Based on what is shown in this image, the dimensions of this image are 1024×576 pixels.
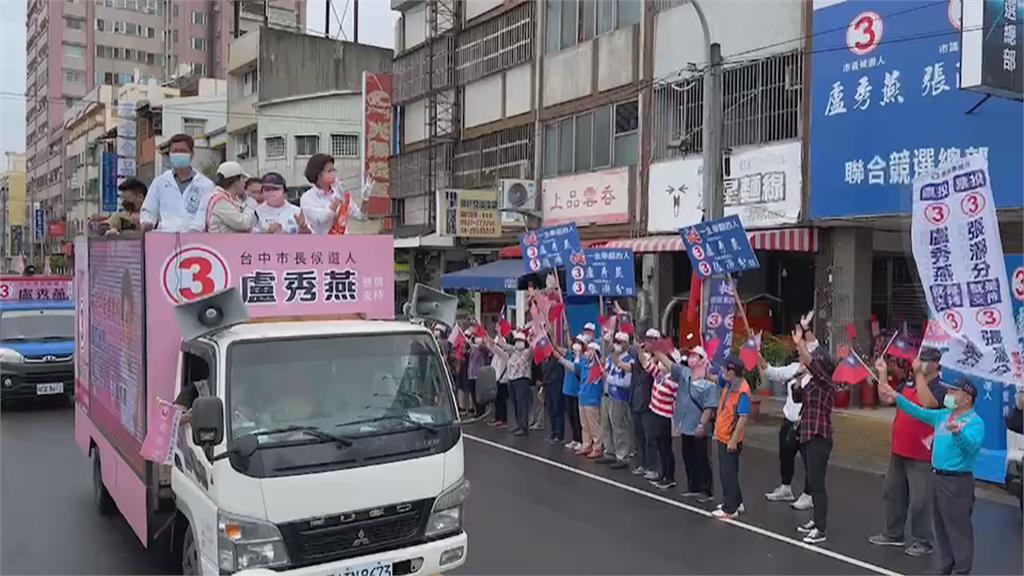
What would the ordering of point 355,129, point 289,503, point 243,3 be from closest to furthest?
point 289,503
point 355,129
point 243,3

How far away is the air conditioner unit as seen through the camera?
22828mm

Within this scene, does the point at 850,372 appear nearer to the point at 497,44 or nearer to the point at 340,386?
the point at 340,386

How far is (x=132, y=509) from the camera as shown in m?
6.57

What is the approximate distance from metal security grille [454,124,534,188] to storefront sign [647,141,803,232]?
18.7 feet

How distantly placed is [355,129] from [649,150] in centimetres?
2289

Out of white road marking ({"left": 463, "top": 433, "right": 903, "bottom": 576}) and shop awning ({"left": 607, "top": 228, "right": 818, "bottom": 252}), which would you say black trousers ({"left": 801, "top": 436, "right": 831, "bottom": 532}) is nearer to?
white road marking ({"left": 463, "top": 433, "right": 903, "bottom": 576})

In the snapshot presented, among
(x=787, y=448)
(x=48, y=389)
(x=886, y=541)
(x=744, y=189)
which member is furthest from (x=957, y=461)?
(x=48, y=389)

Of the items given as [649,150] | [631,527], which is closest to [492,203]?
[649,150]

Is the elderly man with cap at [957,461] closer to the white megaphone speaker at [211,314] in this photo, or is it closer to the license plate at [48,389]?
the white megaphone speaker at [211,314]

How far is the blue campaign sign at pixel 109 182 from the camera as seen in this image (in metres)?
47.2

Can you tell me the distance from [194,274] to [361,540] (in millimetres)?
2234

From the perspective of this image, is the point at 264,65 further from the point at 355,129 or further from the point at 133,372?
the point at 133,372

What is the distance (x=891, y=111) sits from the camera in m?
13.7

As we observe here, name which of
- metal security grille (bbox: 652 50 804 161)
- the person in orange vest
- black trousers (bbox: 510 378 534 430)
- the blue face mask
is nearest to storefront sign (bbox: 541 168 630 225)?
metal security grille (bbox: 652 50 804 161)
